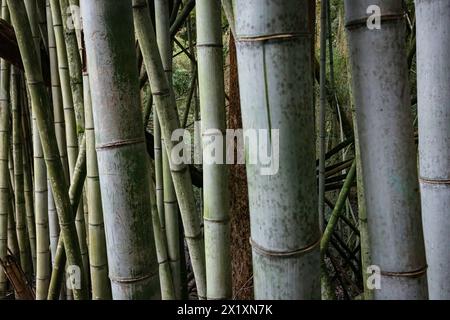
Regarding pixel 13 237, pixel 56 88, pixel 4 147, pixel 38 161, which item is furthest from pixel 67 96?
pixel 13 237

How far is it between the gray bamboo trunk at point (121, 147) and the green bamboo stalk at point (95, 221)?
43cm

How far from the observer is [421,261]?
0.65 meters

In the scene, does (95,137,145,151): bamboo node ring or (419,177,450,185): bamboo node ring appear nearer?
(95,137,145,151): bamboo node ring

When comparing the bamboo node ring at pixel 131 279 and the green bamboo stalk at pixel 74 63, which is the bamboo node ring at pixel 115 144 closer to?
the bamboo node ring at pixel 131 279

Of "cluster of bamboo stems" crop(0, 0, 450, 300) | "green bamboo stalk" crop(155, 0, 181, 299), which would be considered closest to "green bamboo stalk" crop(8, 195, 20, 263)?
"green bamboo stalk" crop(155, 0, 181, 299)

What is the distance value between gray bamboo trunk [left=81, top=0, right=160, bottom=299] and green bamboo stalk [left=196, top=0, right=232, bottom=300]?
0.32 m

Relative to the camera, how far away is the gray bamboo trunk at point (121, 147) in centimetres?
57

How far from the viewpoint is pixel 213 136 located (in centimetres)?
92

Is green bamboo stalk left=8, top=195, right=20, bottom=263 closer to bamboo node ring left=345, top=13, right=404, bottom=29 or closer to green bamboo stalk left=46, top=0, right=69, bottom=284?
green bamboo stalk left=46, top=0, right=69, bottom=284

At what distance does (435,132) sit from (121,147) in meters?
0.50

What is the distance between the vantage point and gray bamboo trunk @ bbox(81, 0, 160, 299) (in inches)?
22.4
